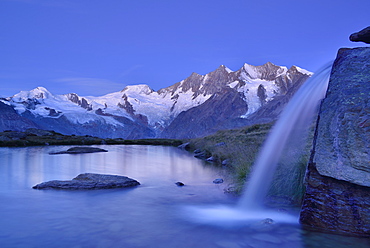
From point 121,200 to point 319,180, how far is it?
280 inches

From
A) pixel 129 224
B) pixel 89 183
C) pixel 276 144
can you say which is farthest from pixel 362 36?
pixel 89 183

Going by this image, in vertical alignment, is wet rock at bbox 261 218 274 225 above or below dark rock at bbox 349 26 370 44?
below

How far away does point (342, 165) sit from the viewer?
22.6ft

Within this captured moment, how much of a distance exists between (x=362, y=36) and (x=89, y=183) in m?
11.9

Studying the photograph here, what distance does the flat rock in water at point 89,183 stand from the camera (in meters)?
13.5

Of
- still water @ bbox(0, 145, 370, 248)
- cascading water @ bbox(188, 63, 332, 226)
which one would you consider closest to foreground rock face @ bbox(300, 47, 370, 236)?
still water @ bbox(0, 145, 370, 248)

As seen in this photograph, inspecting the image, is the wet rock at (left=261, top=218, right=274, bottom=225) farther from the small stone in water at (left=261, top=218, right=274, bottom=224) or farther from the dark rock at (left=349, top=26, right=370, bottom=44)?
the dark rock at (left=349, top=26, right=370, bottom=44)

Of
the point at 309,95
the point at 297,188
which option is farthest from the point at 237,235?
the point at 309,95

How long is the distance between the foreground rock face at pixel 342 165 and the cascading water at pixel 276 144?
244 cm

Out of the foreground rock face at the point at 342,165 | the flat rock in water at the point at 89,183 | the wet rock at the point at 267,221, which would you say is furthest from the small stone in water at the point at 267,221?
the flat rock in water at the point at 89,183

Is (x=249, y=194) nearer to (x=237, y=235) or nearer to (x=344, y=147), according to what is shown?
(x=237, y=235)

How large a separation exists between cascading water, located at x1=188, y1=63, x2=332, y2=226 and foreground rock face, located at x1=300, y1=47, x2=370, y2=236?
2.44 metres

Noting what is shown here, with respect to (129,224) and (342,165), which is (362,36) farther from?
(129,224)

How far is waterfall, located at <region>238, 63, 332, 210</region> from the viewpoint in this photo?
36.2 ft
